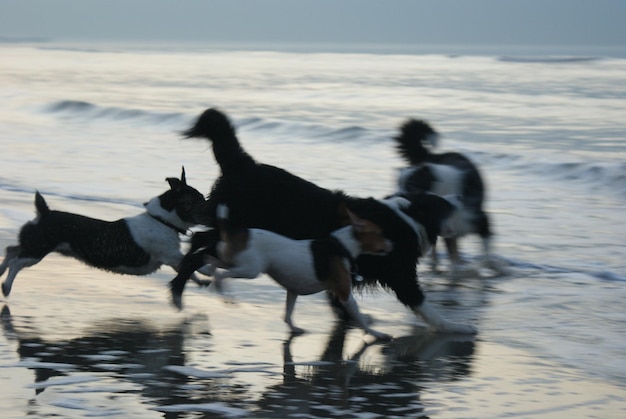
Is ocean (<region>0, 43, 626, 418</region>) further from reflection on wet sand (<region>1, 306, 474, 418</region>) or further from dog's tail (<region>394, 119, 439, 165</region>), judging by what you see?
dog's tail (<region>394, 119, 439, 165</region>)

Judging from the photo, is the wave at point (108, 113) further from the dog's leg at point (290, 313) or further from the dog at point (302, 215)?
the dog's leg at point (290, 313)

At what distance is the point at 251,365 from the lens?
582 centimetres

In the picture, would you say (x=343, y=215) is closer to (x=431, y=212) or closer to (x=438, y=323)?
(x=431, y=212)

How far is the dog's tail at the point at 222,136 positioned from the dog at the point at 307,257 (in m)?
0.76

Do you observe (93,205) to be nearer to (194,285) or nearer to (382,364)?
(194,285)

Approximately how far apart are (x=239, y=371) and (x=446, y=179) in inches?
139

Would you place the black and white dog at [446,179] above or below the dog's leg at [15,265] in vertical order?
above

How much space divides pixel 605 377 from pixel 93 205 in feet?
23.6

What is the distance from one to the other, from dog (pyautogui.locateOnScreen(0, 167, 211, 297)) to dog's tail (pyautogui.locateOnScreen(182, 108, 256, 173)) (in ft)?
1.15

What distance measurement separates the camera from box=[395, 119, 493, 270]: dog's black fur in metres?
8.70

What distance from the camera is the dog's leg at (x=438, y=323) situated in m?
6.73

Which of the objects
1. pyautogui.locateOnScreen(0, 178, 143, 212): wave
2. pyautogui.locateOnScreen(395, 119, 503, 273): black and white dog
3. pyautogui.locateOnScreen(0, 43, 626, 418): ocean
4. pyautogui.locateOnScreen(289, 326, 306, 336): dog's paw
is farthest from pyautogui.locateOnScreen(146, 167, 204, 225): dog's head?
pyautogui.locateOnScreen(0, 178, 143, 212): wave

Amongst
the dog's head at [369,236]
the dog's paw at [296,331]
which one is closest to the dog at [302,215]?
the dog's head at [369,236]

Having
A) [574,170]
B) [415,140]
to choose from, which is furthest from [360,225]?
[574,170]
